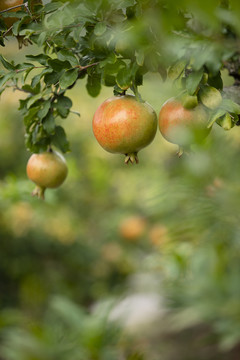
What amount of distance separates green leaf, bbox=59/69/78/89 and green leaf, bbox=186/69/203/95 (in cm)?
18

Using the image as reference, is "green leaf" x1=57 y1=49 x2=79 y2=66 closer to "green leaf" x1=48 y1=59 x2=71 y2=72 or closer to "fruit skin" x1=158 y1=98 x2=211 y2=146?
"green leaf" x1=48 y1=59 x2=71 y2=72

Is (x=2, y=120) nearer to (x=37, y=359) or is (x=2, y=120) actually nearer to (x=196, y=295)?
(x=37, y=359)

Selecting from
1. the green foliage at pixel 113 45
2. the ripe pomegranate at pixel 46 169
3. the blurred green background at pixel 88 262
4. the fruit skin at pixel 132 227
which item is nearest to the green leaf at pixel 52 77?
the green foliage at pixel 113 45

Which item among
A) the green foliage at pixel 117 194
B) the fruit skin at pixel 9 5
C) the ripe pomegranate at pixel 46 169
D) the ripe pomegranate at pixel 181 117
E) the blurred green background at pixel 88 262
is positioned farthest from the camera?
the blurred green background at pixel 88 262

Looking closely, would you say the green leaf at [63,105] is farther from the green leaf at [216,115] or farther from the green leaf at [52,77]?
the green leaf at [216,115]

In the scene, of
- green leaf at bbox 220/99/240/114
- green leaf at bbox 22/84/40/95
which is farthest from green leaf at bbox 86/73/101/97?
green leaf at bbox 220/99/240/114

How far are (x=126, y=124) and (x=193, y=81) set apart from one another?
12cm

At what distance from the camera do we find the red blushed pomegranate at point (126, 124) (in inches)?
24.5

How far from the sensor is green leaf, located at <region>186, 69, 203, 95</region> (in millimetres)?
533

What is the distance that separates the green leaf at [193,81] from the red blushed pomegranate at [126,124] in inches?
3.9

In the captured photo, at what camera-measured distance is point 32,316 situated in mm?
2760

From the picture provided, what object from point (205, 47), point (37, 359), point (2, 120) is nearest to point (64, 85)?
point (205, 47)

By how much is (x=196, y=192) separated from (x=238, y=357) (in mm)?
1720

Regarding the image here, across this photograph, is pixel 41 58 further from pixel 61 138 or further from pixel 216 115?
pixel 216 115
